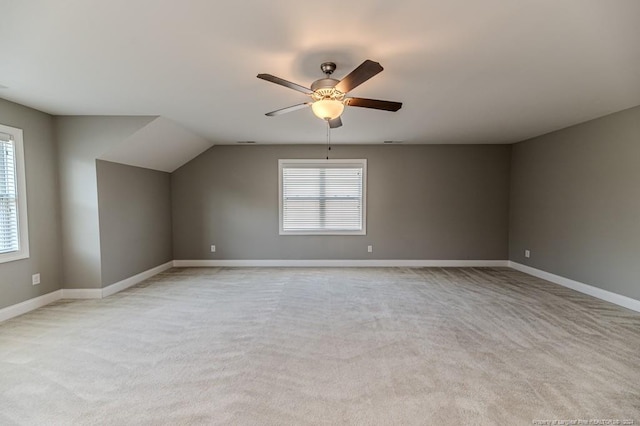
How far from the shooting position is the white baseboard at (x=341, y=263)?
18.7ft

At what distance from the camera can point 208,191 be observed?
5.68 m

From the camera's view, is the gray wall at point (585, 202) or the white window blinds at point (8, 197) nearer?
the white window blinds at point (8, 197)

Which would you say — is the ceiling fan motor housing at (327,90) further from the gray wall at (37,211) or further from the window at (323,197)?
the gray wall at (37,211)

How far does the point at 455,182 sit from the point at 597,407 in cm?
438

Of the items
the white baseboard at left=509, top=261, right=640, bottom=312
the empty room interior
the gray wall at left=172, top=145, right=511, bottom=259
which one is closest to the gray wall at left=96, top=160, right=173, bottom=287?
the empty room interior

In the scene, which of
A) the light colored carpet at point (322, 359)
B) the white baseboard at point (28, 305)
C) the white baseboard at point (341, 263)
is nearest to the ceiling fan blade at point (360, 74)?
the light colored carpet at point (322, 359)

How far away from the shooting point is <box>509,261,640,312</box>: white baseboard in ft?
11.4

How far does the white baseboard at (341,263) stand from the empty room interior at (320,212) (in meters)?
0.05

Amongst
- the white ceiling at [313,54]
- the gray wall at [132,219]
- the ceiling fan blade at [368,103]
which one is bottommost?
the gray wall at [132,219]

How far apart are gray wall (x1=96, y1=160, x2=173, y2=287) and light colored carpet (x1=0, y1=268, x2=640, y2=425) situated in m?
0.59

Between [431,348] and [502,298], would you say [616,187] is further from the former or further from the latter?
[431,348]

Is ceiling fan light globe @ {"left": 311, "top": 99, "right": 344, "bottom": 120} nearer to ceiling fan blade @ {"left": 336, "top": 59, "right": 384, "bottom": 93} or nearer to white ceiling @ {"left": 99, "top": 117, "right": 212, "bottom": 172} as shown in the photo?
ceiling fan blade @ {"left": 336, "top": 59, "right": 384, "bottom": 93}

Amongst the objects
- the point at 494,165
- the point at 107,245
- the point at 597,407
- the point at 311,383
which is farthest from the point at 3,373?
the point at 494,165

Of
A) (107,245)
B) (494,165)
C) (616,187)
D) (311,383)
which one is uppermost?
(494,165)
